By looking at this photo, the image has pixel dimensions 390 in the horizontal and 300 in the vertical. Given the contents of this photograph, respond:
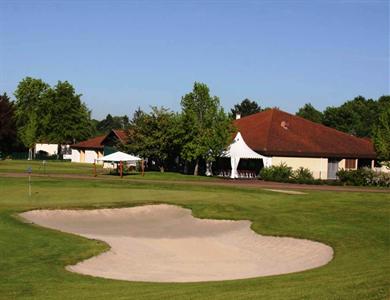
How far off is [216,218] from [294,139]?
131 feet

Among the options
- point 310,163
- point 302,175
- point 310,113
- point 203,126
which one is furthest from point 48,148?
point 302,175

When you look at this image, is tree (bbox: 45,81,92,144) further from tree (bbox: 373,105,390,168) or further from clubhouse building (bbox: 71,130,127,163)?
tree (bbox: 373,105,390,168)

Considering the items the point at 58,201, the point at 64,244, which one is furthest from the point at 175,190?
the point at 64,244

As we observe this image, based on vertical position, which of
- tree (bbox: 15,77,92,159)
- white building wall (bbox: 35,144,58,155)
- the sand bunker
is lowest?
the sand bunker

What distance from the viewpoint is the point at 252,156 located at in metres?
59.3

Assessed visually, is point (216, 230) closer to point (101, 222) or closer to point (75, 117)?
point (101, 222)

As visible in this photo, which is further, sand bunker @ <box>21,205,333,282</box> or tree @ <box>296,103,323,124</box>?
tree @ <box>296,103,323,124</box>

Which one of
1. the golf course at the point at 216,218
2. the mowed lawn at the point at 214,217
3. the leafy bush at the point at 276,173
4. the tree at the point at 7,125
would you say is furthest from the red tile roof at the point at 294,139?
the tree at the point at 7,125

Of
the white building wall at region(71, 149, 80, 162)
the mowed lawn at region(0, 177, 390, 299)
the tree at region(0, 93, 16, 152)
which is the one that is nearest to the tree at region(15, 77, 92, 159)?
the tree at region(0, 93, 16, 152)

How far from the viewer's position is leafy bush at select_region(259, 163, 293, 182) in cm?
5581

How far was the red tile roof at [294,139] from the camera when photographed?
6225 centimetres

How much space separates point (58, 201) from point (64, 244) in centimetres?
1291

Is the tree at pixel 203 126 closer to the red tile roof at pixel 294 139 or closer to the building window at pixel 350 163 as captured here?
the red tile roof at pixel 294 139

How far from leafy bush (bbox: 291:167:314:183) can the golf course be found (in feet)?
49.6
